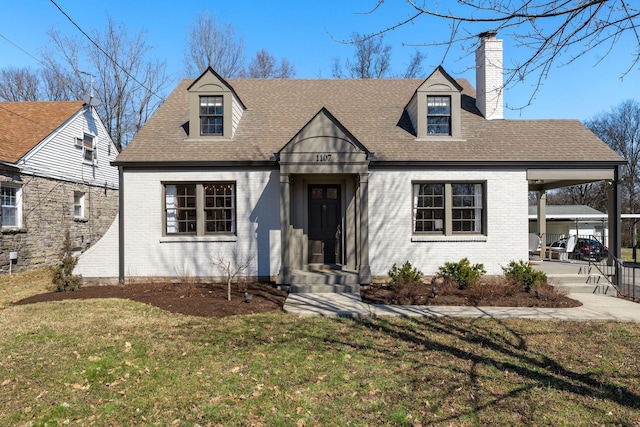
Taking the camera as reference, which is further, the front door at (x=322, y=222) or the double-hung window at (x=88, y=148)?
the double-hung window at (x=88, y=148)

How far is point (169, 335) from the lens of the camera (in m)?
6.08

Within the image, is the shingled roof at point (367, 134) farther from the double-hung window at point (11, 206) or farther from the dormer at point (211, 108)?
the double-hung window at point (11, 206)

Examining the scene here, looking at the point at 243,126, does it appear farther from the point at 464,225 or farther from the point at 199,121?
the point at 464,225

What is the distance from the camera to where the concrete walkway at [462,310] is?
23.7ft

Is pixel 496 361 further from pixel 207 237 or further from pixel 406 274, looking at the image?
pixel 207 237

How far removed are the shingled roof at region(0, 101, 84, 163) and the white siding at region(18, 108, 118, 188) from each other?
0.85 feet

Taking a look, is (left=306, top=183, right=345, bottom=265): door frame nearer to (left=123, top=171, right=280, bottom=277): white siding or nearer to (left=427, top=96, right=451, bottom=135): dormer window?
(left=123, top=171, right=280, bottom=277): white siding

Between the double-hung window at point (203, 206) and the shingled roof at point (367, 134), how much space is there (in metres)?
0.93

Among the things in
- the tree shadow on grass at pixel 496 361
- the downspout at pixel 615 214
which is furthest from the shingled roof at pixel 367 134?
the tree shadow on grass at pixel 496 361

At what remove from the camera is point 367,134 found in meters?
11.5

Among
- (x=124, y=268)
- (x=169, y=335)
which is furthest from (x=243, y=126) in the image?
(x=169, y=335)

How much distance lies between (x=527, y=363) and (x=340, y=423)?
10.1 ft

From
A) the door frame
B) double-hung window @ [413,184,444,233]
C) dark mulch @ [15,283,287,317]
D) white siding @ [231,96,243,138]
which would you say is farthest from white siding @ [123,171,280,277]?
double-hung window @ [413,184,444,233]

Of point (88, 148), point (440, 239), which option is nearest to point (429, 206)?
point (440, 239)
